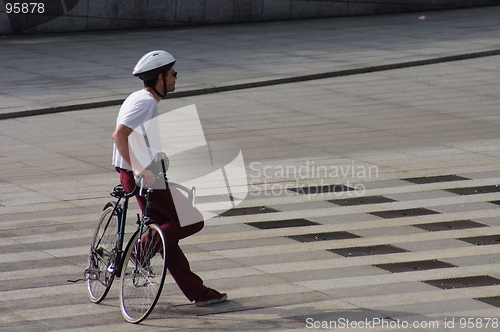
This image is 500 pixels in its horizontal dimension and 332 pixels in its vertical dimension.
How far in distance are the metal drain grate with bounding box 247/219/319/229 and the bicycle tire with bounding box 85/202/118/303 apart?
2345 mm

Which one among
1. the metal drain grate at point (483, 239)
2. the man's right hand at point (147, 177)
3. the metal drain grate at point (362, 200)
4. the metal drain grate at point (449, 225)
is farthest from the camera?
the metal drain grate at point (362, 200)

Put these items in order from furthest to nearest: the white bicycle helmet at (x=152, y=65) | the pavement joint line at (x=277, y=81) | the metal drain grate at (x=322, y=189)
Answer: the pavement joint line at (x=277, y=81) < the metal drain grate at (x=322, y=189) < the white bicycle helmet at (x=152, y=65)

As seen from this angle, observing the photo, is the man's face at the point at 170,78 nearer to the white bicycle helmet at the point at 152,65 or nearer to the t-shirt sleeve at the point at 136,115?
the white bicycle helmet at the point at 152,65

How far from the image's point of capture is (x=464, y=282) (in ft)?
21.3

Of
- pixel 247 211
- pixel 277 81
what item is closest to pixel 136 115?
pixel 247 211

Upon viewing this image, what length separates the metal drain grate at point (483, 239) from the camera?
295 inches

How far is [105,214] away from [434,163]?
5.72 m

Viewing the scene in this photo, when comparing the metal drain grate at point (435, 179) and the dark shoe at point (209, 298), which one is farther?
the metal drain grate at point (435, 179)

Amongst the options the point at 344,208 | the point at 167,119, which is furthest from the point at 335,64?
the point at 344,208

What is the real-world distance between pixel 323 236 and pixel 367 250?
61 cm

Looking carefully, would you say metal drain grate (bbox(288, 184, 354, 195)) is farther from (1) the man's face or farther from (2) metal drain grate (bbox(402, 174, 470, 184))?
(1) the man's face

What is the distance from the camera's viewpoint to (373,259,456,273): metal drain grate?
687 cm

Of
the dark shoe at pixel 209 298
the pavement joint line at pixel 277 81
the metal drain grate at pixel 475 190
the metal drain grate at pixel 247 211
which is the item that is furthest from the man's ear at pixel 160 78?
the pavement joint line at pixel 277 81

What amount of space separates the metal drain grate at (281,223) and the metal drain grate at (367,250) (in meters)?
0.92
